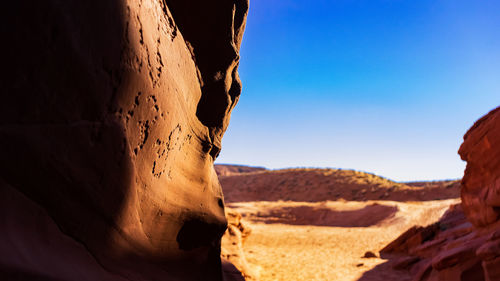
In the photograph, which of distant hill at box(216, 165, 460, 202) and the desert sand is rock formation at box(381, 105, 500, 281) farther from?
distant hill at box(216, 165, 460, 202)

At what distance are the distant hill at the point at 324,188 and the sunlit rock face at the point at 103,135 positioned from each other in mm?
29902

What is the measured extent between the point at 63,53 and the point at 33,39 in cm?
19

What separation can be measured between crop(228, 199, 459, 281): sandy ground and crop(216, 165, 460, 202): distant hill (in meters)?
7.56

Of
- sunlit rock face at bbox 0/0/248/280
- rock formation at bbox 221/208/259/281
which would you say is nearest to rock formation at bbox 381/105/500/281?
rock formation at bbox 221/208/259/281

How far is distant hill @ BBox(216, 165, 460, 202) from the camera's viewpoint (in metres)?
28.8

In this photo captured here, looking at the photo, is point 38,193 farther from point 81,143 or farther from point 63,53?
point 63,53

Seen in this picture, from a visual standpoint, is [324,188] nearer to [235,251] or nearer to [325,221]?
[325,221]

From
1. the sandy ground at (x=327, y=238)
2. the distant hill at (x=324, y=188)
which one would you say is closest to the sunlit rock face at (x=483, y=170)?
the sandy ground at (x=327, y=238)

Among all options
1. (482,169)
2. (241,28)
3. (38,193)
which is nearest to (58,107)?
(38,193)

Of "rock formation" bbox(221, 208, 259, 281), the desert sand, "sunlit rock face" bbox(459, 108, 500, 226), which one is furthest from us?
the desert sand

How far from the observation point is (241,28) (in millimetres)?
5184

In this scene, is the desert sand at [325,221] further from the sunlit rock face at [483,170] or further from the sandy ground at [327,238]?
the sunlit rock face at [483,170]

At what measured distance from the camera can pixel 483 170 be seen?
6.45 metres

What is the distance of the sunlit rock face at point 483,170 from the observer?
19.4ft
